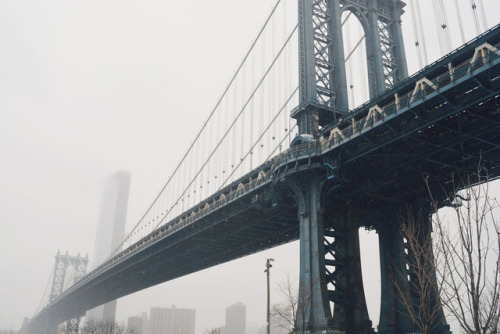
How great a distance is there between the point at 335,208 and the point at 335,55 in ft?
56.1

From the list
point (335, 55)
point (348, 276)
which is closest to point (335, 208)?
point (348, 276)

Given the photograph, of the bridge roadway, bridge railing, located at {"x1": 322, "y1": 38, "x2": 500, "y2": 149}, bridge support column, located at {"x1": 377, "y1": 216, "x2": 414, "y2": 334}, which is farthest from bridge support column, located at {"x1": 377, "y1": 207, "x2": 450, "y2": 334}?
bridge railing, located at {"x1": 322, "y1": 38, "x2": 500, "y2": 149}

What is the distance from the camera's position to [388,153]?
134 feet

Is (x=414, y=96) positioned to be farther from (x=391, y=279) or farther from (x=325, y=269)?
(x=391, y=279)

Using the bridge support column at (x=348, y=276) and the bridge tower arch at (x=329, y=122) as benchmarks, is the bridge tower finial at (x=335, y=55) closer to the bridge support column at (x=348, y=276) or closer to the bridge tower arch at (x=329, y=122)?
the bridge tower arch at (x=329, y=122)

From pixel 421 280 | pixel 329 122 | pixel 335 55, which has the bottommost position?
pixel 421 280

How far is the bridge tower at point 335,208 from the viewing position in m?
42.8

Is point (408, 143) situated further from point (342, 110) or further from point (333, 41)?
point (333, 41)

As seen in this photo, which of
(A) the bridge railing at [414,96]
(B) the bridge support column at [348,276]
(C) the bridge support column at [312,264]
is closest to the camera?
(A) the bridge railing at [414,96]

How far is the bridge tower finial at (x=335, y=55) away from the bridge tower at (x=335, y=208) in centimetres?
10

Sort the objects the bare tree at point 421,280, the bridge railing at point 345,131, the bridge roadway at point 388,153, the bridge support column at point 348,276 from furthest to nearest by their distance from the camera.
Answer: the bridge support column at point 348,276 → the bridge roadway at point 388,153 → the bridge railing at point 345,131 → the bare tree at point 421,280

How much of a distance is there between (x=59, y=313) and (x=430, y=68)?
19180cm

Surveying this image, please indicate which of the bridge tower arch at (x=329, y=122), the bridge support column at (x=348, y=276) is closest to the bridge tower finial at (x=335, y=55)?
the bridge tower arch at (x=329, y=122)

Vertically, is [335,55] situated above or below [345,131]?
above
